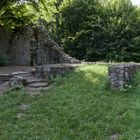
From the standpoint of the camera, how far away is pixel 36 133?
7.62 meters

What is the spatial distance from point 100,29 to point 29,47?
9695mm

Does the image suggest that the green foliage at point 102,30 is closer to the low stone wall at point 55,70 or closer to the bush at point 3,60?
the bush at point 3,60

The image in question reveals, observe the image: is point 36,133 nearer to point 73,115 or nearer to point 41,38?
point 73,115

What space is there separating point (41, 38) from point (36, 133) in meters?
12.0

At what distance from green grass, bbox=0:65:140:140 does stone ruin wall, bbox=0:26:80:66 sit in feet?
23.0

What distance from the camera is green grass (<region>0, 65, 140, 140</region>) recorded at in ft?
24.6

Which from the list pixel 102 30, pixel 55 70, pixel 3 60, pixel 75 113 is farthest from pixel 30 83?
pixel 102 30

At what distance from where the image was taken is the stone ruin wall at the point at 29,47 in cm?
1852

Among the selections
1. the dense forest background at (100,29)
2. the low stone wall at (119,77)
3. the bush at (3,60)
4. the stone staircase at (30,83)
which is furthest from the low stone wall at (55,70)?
the dense forest background at (100,29)

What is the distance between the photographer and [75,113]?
339 inches

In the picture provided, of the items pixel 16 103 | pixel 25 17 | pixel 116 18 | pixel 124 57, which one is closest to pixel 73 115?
pixel 16 103

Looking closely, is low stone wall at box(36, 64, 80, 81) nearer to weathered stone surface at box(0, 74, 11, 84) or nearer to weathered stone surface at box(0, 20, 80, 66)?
weathered stone surface at box(0, 74, 11, 84)

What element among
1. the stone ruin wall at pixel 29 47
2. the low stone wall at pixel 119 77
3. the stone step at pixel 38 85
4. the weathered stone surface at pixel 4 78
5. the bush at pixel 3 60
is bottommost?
the stone step at pixel 38 85

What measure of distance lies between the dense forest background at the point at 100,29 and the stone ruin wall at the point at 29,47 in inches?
253
